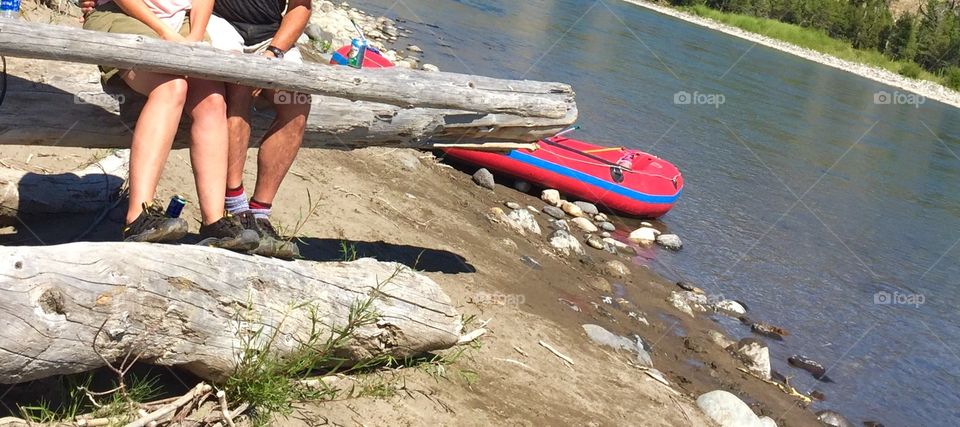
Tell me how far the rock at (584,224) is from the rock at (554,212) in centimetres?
14

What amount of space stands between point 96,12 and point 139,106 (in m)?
0.49

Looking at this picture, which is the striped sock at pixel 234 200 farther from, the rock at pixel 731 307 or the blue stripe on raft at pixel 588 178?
the blue stripe on raft at pixel 588 178

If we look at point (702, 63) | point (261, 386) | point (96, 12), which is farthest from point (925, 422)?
point (702, 63)

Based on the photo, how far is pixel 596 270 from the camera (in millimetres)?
9148

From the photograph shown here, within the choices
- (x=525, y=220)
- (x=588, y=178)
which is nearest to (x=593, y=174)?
(x=588, y=178)

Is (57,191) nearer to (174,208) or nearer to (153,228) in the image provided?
(174,208)

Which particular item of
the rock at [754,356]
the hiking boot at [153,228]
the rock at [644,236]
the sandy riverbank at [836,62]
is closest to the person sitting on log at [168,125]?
the hiking boot at [153,228]

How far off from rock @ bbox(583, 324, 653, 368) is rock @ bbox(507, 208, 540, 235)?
249 cm

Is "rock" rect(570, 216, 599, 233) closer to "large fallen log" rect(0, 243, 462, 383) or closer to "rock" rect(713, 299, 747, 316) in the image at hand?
"rock" rect(713, 299, 747, 316)

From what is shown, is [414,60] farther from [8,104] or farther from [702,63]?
[702,63]

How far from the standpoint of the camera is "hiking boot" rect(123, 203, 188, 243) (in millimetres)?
4004

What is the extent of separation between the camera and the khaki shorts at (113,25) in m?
4.26

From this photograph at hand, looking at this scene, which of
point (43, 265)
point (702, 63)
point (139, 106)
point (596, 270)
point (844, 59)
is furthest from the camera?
point (844, 59)

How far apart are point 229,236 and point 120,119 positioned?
2.90ft
